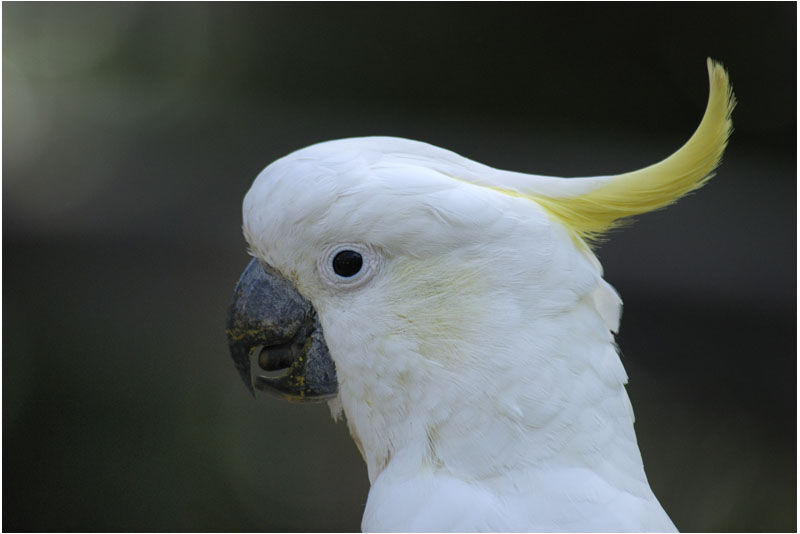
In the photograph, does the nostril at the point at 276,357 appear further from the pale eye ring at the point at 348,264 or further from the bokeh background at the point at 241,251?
the bokeh background at the point at 241,251

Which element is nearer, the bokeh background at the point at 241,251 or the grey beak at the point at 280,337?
the grey beak at the point at 280,337

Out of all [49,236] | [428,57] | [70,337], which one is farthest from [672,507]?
[49,236]

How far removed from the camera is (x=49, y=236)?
2.99m

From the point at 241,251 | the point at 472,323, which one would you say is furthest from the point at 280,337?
the point at 241,251

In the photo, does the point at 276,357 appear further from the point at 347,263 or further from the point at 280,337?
the point at 347,263

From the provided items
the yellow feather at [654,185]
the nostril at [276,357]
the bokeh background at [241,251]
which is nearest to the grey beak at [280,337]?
the nostril at [276,357]

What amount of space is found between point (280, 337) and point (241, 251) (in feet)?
6.36

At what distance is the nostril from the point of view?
3.48ft

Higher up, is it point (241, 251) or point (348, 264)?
point (348, 264)

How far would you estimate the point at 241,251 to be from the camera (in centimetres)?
293

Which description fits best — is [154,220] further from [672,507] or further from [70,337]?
[672,507]

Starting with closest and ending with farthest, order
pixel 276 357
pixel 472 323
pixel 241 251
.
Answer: pixel 472 323
pixel 276 357
pixel 241 251

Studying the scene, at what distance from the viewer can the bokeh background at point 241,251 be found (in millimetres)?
2969

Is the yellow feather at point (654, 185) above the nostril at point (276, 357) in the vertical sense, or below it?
above
